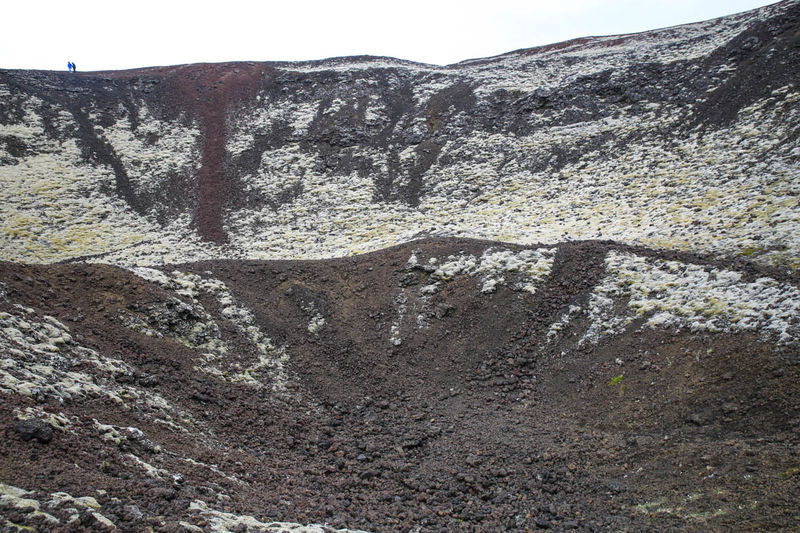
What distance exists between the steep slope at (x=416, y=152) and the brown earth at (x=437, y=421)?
26.1ft

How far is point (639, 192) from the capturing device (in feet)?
94.8

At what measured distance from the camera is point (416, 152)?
139ft

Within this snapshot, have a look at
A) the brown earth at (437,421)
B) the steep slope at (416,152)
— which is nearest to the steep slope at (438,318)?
the brown earth at (437,421)

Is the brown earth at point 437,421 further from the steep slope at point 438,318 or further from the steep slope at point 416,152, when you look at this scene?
the steep slope at point 416,152

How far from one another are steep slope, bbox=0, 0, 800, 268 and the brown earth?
7.96 m

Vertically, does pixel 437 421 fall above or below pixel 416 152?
below

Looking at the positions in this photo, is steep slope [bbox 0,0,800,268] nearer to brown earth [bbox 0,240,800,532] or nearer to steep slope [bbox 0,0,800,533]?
steep slope [bbox 0,0,800,533]

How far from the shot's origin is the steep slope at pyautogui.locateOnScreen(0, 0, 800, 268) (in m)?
27.3

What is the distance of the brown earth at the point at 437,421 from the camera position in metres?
9.51

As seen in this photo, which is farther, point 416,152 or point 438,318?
point 416,152

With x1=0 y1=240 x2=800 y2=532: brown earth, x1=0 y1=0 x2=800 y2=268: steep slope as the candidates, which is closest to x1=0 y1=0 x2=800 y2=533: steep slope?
x1=0 y1=240 x2=800 y2=532: brown earth

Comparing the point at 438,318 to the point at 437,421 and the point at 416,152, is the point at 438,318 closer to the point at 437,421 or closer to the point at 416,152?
the point at 437,421

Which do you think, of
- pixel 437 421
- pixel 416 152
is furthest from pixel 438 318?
pixel 416 152

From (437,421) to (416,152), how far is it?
3082 centimetres
